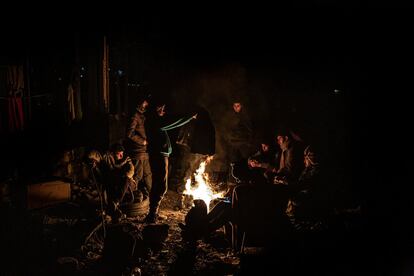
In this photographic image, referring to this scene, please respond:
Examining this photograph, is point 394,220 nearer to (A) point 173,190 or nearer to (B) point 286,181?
(B) point 286,181

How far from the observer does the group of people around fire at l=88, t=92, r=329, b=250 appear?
6594mm

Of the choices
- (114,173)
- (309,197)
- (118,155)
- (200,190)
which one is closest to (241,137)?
(200,190)

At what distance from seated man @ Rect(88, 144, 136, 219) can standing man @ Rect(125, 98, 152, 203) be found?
63 cm

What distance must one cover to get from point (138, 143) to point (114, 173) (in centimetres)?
111

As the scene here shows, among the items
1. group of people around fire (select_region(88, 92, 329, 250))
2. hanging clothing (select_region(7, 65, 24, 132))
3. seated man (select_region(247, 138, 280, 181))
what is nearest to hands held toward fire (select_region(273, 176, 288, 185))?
group of people around fire (select_region(88, 92, 329, 250))

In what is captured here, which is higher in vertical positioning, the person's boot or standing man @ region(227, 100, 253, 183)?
standing man @ region(227, 100, 253, 183)

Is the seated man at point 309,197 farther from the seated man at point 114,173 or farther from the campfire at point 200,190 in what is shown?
the seated man at point 114,173

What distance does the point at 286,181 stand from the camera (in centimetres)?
984

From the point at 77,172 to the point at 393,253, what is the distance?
27.0 feet

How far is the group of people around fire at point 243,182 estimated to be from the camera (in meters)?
6.59

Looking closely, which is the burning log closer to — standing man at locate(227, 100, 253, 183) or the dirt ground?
the dirt ground

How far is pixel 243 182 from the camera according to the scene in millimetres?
9469

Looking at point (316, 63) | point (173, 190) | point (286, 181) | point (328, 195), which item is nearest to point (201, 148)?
point (173, 190)

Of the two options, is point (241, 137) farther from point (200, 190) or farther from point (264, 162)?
point (200, 190)
